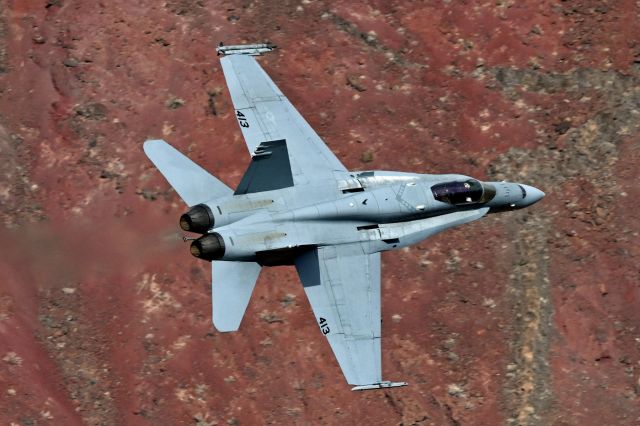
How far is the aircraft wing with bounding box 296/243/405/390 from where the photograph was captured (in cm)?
3111

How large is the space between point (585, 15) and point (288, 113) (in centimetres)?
1286

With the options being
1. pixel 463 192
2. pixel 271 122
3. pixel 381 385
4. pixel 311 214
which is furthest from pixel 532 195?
pixel 271 122

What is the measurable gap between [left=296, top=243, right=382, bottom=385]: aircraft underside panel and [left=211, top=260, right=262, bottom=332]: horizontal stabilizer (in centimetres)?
194

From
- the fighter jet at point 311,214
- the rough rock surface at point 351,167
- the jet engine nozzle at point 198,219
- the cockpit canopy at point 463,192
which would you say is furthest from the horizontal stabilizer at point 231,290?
the cockpit canopy at point 463,192

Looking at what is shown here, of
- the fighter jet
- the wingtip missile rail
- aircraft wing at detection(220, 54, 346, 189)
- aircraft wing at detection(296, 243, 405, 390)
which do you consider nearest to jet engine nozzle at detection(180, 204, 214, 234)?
the fighter jet

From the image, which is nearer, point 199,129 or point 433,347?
point 433,347

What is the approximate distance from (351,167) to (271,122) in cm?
432

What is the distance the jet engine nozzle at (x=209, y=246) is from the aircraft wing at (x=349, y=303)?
2806 mm

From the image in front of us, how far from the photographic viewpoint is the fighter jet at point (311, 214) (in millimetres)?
30388

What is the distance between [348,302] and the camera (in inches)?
1247

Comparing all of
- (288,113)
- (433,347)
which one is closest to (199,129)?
(288,113)

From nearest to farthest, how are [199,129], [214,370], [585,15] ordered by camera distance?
[214,370] → [199,129] → [585,15]

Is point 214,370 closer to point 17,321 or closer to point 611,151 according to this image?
point 17,321

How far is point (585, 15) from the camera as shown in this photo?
Answer: 39875mm
